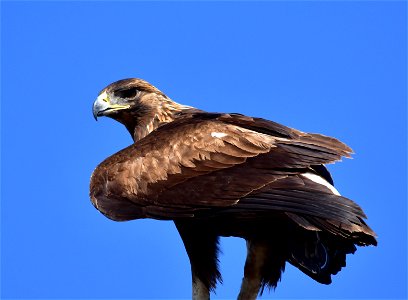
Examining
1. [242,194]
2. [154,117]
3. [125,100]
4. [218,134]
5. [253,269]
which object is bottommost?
[253,269]

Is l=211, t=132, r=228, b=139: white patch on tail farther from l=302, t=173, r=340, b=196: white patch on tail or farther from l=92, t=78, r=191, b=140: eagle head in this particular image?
l=92, t=78, r=191, b=140: eagle head

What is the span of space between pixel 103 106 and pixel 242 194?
2634mm

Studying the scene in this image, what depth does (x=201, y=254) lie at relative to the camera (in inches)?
348

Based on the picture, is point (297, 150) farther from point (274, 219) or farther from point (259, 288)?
point (259, 288)

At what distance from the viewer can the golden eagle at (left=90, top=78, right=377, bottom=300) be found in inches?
308

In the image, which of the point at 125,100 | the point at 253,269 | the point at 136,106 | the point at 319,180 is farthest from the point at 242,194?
the point at 125,100

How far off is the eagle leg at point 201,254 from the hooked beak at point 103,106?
6.26 feet

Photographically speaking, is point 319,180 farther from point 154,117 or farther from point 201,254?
point 154,117

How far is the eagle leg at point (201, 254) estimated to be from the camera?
28.5 ft

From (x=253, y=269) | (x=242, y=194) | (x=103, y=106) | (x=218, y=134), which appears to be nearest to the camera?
(x=242, y=194)

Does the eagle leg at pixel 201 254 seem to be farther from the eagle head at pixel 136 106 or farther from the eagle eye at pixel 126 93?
the eagle eye at pixel 126 93

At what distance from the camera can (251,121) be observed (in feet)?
28.6

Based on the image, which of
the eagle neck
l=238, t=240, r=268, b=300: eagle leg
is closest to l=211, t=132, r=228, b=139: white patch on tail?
l=238, t=240, r=268, b=300: eagle leg

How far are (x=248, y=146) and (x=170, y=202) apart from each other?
2.84ft
